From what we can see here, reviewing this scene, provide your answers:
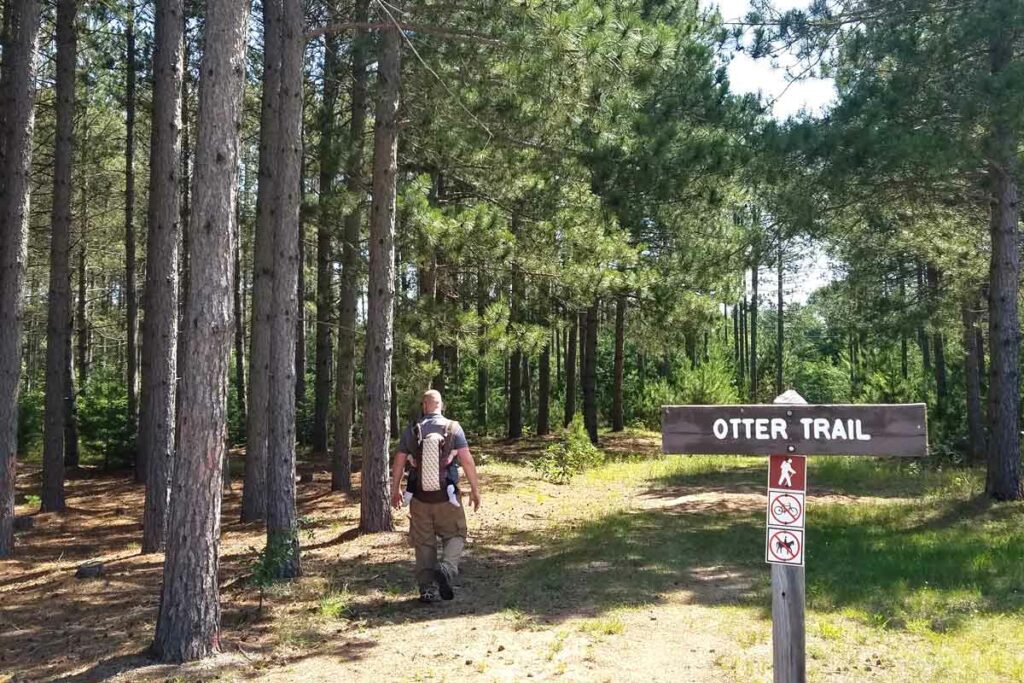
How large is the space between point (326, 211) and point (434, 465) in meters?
6.45

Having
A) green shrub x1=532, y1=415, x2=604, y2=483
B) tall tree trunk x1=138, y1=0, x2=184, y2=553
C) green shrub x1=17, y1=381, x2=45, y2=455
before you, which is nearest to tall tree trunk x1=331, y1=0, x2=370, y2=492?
tall tree trunk x1=138, y1=0, x2=184, y2=553

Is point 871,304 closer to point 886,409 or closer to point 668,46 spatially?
point 668,46

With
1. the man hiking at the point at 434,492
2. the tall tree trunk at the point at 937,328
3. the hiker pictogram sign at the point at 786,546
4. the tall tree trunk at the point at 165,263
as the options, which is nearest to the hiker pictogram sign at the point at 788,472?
the hiker pictogram sign at the point at 786,546

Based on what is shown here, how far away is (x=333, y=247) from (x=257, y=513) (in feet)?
23.5

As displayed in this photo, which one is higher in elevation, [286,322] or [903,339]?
[903,339]

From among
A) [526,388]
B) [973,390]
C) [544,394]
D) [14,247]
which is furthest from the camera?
[526,388]

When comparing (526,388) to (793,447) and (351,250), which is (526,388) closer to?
(351,250)

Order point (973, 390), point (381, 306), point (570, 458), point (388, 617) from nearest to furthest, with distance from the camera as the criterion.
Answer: point (388, 617)
point (381, 306)
point (570, 458)
point (973, 390)

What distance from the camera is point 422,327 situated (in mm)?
12156

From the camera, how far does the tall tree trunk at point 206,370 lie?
18.1 ft

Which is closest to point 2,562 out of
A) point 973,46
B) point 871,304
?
point 973,46

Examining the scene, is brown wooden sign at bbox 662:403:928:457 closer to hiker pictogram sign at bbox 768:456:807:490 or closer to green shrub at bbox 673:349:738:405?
hiker pictogram sign at bbox 768:456:807:490

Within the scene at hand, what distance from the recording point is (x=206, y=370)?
5578 millimetres

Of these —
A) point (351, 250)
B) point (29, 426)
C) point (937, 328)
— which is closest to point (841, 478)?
point (937, 328)
